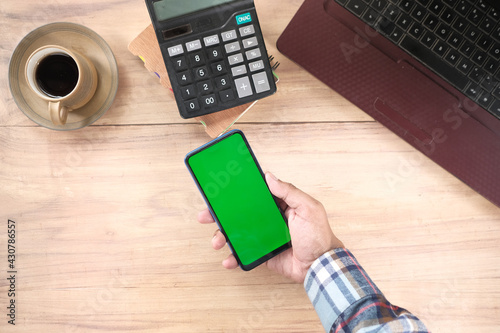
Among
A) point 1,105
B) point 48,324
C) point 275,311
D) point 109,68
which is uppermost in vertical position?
→ point 109,68

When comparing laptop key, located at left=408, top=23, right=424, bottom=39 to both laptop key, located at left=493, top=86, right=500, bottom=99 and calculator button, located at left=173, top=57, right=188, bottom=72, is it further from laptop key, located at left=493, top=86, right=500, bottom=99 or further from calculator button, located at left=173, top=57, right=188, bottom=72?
calculator button, located at left=173, top=57, right=188, bottom=72

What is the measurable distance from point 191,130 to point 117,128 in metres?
0.11

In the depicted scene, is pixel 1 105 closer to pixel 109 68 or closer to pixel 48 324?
pixel 109 68

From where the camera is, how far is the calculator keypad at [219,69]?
0.49 metres

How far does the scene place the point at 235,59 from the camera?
1.61ft

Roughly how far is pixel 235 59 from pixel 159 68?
11 cm

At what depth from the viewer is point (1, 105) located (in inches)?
21.8

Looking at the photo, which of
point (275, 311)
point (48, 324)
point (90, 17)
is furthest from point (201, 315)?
point (90, 17)

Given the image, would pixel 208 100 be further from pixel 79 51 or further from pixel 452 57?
pixel 452 57

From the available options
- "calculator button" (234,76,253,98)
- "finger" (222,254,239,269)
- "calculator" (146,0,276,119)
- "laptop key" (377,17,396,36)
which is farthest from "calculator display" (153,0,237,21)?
"finger" (222,254,239,269)

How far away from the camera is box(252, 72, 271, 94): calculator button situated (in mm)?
497

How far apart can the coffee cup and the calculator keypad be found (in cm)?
12

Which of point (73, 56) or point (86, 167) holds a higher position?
point (73, 56)

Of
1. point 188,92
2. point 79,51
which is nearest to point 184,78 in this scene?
point 188,92
